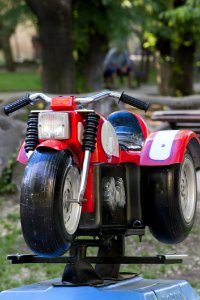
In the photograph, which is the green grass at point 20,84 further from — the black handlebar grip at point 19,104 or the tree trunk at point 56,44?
the black handlebar grip at point 19,104

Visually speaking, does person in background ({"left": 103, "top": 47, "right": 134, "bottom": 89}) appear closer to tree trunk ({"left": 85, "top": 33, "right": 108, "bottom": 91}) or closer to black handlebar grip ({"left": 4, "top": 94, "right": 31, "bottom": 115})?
tree trunk ({"left": 85, "top": 33, "right": 108, "bottom": 91})

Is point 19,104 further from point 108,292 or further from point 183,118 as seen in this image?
point 183,118

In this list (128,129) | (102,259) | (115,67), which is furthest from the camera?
(115,67)

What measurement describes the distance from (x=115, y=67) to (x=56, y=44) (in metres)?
13.4

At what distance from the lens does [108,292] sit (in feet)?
16.2

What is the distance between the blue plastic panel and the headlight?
0.79 m

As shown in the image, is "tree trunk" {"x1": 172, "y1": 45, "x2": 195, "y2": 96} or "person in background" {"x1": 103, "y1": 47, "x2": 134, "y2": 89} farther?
"person in background" {"x1": 103, "y1": 47, "x2": 134, "y2": 89}

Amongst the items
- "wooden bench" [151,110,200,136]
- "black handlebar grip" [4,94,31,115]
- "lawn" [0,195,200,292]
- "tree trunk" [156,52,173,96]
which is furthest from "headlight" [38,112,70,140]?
"tree trunk" [156,52,173,96]

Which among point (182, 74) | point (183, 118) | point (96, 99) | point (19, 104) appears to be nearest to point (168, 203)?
point (96, 99)

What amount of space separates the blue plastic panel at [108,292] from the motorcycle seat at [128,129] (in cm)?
78

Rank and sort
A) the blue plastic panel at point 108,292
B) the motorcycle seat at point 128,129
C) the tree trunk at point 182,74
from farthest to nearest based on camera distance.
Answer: the tree trunk at point 182,74 < the motorcycle seat at point 128,129 < the blue plastic panel at point 108,292

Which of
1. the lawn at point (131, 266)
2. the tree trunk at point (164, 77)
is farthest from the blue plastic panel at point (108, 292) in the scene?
the tree trunk at point (164, 77)

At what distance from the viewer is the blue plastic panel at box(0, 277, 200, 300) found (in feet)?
16.1

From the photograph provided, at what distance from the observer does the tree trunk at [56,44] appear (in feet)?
51.2
